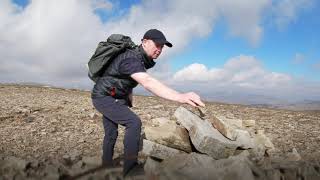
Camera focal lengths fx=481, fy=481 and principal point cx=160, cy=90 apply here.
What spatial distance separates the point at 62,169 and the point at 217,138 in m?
2.36

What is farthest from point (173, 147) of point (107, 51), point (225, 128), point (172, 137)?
point (107, 51)

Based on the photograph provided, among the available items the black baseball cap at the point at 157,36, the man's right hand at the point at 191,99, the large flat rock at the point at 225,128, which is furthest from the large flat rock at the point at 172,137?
the man's right hand at the point at 191,99

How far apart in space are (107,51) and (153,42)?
2.04 ft

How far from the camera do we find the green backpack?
6345 millimetres

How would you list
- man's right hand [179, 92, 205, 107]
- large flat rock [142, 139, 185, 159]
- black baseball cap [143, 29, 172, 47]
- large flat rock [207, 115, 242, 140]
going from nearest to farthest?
man's right hand [179, 92, 205, 107] < black baseball cap [143, 29, 172, 47] < large flat rock [142, 139, 185, 159] < large flat rock [207, 115, 242, 140]

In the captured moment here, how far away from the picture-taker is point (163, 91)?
5.72 m

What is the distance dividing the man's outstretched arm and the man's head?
20.3 inches

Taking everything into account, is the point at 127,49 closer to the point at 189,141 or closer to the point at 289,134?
the point at 189,141

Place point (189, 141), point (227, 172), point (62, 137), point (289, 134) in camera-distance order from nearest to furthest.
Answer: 1. point (227, 172)
2. point (189, 141)
3. point (62, 137)
4. point (289, 134)

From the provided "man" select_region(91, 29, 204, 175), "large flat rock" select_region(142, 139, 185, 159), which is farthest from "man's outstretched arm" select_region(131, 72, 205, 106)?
"large flat rock" select_region(142, 139, 185, 159)

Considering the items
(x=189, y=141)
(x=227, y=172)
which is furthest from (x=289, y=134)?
(x=227, y=172)

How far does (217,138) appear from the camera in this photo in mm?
7152

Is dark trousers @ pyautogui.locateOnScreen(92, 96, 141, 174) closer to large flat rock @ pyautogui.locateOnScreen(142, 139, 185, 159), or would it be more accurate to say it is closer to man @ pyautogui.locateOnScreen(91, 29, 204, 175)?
man @ pyautogui.locateOnScreen(91, 29, 204, 175)

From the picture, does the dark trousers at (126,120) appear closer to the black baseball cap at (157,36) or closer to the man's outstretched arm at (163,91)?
the man's outstretched arm at (163,91)
